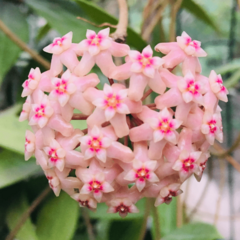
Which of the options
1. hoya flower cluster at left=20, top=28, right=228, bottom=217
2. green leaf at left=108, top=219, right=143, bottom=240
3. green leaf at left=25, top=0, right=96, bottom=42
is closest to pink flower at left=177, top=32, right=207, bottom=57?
hoya flower cluster at left=20, top=28, right=228, bottom=217

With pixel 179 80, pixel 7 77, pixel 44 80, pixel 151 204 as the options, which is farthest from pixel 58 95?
pixel 7 77

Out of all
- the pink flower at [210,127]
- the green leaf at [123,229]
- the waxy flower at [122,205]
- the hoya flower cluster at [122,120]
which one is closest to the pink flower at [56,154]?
the hoya flower cluster at [122,120]

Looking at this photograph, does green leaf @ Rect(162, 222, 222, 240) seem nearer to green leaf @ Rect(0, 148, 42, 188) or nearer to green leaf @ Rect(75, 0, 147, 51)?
green leaf @ Rect(0, 148, 42, 188)

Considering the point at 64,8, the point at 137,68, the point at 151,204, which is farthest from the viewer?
the point at 64,8

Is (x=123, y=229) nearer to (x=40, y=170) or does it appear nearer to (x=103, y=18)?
(x=40, y=170)

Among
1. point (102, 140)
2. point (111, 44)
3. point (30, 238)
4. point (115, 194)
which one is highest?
point (111, 44)

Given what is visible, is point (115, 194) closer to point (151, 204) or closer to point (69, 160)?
point (69, 160)
